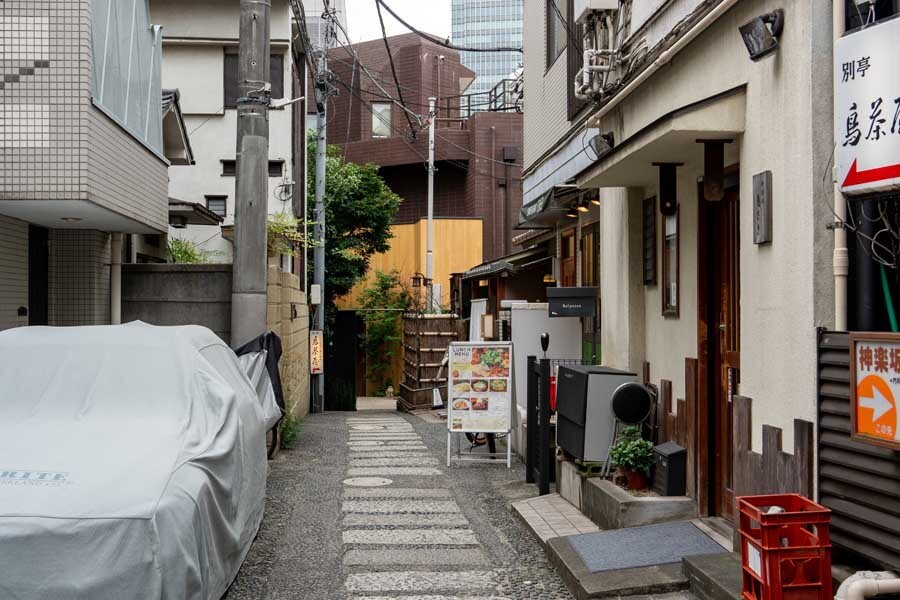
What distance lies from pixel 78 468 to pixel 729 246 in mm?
4983

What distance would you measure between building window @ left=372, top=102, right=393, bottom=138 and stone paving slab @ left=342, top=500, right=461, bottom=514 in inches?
1154

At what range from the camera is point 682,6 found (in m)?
8.00

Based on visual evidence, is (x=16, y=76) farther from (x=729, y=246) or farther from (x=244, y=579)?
(x=729, y=246)

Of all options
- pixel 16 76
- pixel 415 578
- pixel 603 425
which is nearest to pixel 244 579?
pixel 415 578

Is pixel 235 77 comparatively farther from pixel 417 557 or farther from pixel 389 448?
pixel 417 557

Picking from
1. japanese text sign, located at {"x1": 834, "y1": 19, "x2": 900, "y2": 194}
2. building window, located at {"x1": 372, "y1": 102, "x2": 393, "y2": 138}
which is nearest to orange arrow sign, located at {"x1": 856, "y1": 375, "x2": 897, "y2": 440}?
japanese text sign, located at {"x1": 834, "y1": 19, "x2": 900, "y2": 194}

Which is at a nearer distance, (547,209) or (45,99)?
(45,99)

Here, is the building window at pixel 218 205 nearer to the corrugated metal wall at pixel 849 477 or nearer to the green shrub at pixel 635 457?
the green shrub at pixel 635 457

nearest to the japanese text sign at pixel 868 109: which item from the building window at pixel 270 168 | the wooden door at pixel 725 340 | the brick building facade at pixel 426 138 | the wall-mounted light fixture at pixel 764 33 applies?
the wall-mounted light fixture at pixel 764 33

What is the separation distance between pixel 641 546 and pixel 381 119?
32.1 metres

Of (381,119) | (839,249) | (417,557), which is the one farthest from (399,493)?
(381,119)

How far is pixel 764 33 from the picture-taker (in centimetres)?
569

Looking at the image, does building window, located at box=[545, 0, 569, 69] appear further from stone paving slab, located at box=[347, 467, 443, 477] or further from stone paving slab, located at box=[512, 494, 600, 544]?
stone paving slab, located at box=[512, 494, 600, 544]

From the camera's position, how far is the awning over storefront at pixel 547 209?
11258 millimetres
